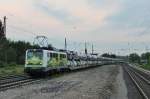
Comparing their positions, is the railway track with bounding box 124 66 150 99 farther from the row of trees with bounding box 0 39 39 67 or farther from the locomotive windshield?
the row of trees with bounding box 0 39 39 67

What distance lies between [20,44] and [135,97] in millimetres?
69546

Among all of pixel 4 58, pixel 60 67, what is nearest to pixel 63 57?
pixel 60 67

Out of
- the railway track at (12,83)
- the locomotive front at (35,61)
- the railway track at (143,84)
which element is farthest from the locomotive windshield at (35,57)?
the railway track at (143,84)

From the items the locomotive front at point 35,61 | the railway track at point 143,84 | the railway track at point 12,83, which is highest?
the locomotive front at point 35,61

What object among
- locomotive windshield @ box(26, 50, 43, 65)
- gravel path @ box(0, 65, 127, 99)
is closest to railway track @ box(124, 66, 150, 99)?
gravel path @ box(0, 65, 127, 99)

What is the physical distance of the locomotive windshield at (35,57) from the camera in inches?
1515

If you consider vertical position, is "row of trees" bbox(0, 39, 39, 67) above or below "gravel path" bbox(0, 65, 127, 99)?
above

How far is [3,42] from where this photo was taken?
7438cm

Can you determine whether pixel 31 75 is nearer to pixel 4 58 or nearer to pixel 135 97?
pixel 135 97

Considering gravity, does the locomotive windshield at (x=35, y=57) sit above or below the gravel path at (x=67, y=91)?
above

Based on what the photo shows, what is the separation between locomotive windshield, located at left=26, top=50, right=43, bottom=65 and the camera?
38469 mm

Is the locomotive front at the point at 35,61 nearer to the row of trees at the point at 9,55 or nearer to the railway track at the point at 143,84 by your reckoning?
the railway track at the point at 143,84

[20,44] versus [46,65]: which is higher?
[20,44]

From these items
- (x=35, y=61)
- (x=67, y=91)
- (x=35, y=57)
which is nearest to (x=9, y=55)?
(x=35, y=57)
